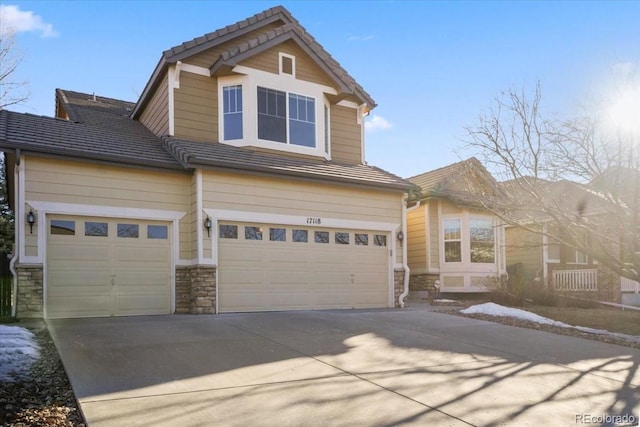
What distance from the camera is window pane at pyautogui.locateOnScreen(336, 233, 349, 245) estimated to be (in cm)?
1351

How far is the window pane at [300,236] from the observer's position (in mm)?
12852

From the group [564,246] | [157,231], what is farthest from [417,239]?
[157,231]

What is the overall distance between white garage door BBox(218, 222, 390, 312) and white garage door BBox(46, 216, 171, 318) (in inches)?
54.9

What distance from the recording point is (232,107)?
13.4 m

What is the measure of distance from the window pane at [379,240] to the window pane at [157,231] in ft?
18.1

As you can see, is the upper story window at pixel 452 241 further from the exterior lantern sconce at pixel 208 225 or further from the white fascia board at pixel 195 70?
the white fascia board at pixel 195 70

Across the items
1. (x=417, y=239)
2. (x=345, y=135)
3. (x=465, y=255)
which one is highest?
(x=345, y=135)

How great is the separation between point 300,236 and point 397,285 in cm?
324

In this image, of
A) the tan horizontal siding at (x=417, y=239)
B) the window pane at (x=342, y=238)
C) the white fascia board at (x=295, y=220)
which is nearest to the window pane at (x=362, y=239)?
the white fascia board at (x=295, y=220)

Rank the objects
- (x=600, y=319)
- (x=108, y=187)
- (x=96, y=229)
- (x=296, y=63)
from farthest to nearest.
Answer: (x=296, y=63), (x=600, y=319), (x=108, y=187), (x=96, y=229)

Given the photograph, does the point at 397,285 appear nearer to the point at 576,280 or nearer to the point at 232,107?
the point at 232,107

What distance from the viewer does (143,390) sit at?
5277mm

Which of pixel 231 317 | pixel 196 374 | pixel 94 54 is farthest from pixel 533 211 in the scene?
pixel 94 54

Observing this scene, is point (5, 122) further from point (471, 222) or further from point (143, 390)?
point (471, 222)
